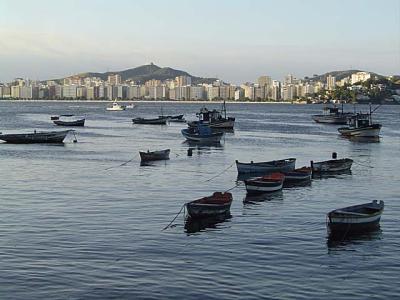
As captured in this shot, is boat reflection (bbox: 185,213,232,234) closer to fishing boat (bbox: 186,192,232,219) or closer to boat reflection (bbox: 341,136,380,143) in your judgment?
fishing boat (bbox: 186,192,232,219)

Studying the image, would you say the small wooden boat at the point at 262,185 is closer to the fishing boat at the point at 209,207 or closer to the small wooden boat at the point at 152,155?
the fishing boat at the point at 209,207

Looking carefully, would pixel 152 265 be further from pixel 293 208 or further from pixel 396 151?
pixel 396 151

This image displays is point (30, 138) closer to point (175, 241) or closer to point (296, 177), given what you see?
point (296, 177)

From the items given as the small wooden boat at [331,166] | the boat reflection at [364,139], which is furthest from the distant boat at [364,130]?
the small wooden boat at [331,166]

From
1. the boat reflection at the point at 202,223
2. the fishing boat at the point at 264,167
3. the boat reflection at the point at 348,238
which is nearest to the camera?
the boat reflection at the point at 348,238

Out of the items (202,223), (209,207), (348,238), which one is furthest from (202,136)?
(348,238)

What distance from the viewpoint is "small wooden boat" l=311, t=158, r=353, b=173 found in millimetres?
51300

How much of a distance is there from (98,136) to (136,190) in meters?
53.7

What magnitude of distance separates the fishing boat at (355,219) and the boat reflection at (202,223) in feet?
18.0

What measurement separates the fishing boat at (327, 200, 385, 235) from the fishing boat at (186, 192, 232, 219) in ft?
19.3

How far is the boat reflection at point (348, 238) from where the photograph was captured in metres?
27.9

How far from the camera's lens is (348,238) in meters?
29.2

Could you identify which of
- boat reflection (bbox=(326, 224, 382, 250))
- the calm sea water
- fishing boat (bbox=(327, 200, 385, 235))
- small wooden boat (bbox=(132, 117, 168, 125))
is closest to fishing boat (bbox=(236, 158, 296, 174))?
the calm sea water

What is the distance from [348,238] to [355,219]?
1111 mm
